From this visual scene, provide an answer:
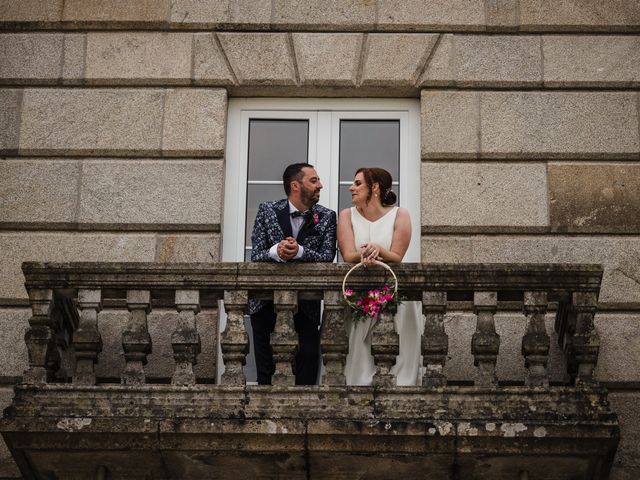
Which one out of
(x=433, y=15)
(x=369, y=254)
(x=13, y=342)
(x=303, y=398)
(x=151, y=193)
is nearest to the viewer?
(x=303, y=398)

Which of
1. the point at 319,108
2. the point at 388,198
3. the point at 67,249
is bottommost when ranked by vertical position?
the point at 67,249

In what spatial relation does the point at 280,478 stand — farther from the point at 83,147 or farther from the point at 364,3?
the point at 364,3

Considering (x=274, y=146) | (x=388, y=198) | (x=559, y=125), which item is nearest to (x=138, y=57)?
(x=274, y=146)

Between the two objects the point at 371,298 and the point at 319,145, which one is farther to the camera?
the point at 319,145

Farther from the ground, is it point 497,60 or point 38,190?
point 497,60

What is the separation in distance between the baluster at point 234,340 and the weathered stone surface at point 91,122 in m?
2.34

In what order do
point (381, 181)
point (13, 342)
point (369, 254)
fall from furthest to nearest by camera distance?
point (13, 342) < point (381, 181) < point (369, 254)

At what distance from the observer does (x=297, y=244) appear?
12.4 metres

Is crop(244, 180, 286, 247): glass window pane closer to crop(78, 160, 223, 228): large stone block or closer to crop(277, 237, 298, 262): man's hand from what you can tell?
crop(78, 160, 223, 228): large stone block

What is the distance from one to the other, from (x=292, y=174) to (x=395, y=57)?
6.20 ft

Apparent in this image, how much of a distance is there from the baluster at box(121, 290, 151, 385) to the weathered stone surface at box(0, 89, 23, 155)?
2511 millimetres

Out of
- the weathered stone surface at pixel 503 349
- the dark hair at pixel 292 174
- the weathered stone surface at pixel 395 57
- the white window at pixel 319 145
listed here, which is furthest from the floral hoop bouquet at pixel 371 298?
the weathered stone surface at pixel 395 57

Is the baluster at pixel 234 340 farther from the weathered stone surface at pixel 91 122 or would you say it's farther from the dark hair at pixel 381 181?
the weathered stone surface at pixel 91 122

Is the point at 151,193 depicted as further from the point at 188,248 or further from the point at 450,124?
the point at 450,124
